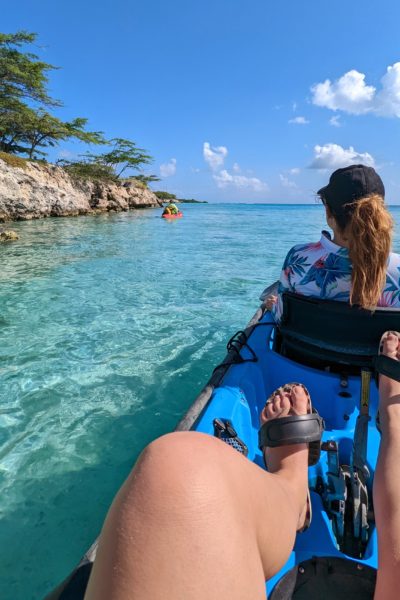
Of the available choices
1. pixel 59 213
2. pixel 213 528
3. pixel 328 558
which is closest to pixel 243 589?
pixel 213 528

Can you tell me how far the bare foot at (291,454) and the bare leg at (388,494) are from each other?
0.24 meters

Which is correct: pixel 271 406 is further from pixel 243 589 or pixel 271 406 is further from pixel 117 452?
pixel 117 452

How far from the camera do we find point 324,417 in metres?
2.06

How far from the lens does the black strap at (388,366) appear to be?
1568 mm

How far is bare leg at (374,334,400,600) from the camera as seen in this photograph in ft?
3.24

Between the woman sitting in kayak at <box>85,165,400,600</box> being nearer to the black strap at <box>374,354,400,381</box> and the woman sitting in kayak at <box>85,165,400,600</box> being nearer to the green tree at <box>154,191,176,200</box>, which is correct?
the black strap at <box>374,354,400,381</box>

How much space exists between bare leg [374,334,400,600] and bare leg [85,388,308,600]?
34 centimetres

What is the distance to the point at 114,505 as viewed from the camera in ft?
2.56

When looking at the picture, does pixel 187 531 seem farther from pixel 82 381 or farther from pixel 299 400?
pixel 82 381

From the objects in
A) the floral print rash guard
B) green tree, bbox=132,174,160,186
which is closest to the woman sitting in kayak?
the floral print rash guard

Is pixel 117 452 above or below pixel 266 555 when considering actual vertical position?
below

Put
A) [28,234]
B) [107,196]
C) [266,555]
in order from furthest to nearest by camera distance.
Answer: [107,196] < [28,234] < [266,555]

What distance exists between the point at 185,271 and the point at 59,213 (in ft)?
67.5

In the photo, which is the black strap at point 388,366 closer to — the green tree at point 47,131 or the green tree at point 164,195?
the green tree at point 47,131
